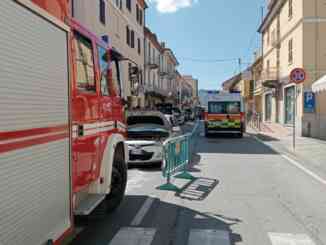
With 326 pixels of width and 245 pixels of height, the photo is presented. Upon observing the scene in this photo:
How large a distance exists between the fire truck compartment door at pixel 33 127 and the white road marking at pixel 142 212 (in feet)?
6.08

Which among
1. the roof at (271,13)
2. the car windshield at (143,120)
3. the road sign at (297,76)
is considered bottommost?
the car windshield at (143,120)

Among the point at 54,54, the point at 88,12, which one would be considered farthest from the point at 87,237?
the point at 88,12

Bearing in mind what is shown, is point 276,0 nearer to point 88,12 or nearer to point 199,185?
point 88,12

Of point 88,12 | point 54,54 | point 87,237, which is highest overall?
point 88,12

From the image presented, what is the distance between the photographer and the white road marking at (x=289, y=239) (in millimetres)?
4548

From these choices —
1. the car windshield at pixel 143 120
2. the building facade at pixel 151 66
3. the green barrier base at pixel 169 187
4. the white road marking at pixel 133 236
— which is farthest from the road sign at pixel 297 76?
the building facade at pixel 151 66

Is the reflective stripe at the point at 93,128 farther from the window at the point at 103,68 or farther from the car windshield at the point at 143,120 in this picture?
the car windshield at the point at 143,120

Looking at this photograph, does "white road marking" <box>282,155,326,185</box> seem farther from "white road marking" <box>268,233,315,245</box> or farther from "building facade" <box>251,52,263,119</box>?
"building facade" <box>251,52,263,119</box>

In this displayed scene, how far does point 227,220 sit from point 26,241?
11.1 feet

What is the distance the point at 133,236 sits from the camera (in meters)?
4.79

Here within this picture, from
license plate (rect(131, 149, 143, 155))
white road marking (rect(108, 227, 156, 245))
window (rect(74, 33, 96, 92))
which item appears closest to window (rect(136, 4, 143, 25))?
license plate (rect(131, 149, 143, 155))

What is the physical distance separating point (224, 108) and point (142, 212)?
16.7 m

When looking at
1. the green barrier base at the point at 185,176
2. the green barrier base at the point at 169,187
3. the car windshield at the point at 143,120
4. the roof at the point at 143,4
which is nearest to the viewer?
the green barrier base at the point at 169,187

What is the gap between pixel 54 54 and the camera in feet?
11.1
